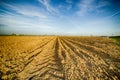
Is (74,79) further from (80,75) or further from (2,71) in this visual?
(2,71)

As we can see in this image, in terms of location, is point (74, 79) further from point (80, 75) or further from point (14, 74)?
point (14, 74)

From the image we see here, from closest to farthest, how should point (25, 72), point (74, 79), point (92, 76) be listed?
1. point (74, 79)
2. point (92, 76)
3. point (25, 72)

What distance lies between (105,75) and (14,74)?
4840 mm

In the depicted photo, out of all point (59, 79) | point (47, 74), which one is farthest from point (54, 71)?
point (59, 79)

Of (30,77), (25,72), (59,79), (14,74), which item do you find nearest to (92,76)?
(59,79)

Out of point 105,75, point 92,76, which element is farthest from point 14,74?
point 105,75

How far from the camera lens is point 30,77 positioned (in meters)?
4.70

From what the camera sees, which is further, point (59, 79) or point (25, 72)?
point (25, 72)

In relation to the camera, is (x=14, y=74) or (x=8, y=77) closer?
(x=8, y=77)

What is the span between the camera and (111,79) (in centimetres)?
454

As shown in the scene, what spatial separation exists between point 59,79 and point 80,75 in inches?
44.8

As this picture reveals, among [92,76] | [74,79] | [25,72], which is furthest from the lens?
[25,72]

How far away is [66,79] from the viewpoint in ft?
14.6

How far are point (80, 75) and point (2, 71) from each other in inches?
173
